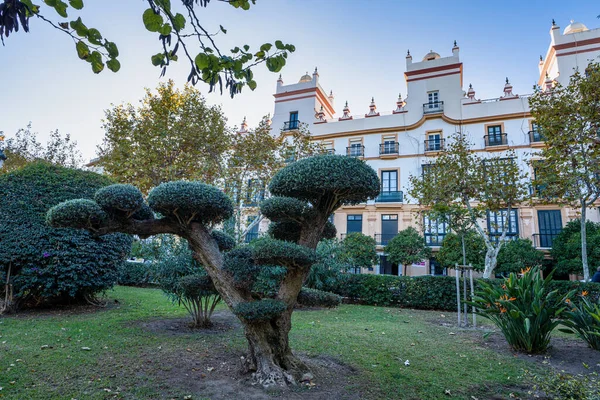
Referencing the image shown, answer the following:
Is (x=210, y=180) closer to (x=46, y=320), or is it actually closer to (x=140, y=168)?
(x=140, y=168)

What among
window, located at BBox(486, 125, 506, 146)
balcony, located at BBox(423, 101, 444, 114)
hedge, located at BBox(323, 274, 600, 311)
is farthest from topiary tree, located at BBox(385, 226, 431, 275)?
balcony, located at BBox(423, 101, 444, 114)

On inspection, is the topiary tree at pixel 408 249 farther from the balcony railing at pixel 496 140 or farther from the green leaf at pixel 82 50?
the green leaf at pixel 82 50

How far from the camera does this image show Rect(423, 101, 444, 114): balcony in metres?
23.6

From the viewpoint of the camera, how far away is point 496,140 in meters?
21.8

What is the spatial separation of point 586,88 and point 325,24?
9766 mm

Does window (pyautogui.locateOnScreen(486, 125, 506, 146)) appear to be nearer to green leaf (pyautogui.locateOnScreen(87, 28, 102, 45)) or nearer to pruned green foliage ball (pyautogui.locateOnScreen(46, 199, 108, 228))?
pruned green foliage ball (pyautogui.locateOnScreen(46, 199, 108, 228))

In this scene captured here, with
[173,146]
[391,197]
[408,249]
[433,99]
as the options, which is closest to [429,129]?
[433,99]

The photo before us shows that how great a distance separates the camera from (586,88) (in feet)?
34.3

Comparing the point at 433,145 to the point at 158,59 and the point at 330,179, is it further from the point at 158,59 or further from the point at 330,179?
the point at 158,59

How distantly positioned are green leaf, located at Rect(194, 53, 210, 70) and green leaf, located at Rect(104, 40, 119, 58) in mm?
568

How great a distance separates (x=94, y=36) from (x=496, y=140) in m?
23.6

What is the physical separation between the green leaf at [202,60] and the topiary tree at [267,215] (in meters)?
1.71

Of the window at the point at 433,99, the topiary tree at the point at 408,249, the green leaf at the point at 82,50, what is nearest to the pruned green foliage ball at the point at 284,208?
the green leaf at the point at 82,50

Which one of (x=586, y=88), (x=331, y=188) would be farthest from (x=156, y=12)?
(x=586, y=88)
